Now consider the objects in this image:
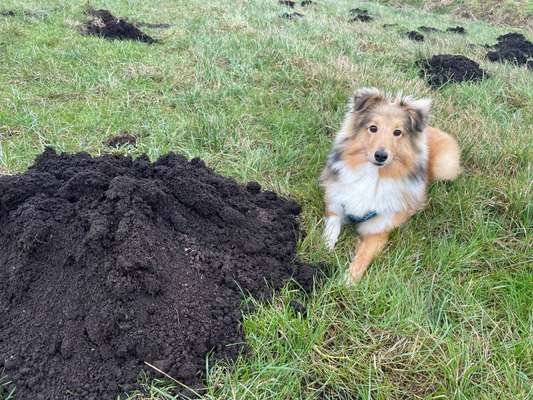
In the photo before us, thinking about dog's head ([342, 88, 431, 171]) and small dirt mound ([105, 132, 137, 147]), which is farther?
small dirt mound ([105, 132, 137, 147])

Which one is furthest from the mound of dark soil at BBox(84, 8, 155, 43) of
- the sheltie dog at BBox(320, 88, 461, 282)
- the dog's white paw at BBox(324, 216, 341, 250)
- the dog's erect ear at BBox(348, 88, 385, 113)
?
the dog's white paw at BBox(324, 216, 341, 250)

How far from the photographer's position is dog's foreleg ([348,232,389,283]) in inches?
115

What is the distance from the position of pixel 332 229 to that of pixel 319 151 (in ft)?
3.72

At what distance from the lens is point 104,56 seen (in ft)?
19.7

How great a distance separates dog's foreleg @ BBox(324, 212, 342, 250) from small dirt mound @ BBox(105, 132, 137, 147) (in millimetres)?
2040

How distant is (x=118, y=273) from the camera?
2.22m

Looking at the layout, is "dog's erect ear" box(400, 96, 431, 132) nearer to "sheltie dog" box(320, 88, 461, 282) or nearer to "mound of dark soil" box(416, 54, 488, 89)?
"sheltie dog" box(320, 88, 461, 282)

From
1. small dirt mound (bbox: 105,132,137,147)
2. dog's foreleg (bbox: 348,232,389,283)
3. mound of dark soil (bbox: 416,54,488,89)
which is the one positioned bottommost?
small dirt mound (bbox: 105,132,137,147)

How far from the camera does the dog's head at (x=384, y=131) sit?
330 cm

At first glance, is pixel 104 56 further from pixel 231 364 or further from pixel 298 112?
pixel 231 364

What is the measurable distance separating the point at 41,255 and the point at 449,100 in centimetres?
470

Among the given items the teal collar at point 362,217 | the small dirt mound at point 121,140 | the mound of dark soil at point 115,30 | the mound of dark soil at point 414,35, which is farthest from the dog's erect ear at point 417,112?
the mound of dark soil at point 414,35

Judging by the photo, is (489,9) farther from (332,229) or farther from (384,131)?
(332,229)

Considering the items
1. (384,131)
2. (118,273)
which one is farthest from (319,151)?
(118,273)
